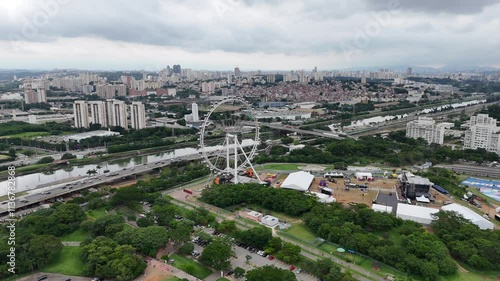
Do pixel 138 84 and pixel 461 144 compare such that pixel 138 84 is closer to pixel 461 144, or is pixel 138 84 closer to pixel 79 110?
pixel 79 110

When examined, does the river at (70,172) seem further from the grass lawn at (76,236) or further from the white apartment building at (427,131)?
the white apartment building at (427,131)

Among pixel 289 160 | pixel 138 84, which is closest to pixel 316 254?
pixel 289 160

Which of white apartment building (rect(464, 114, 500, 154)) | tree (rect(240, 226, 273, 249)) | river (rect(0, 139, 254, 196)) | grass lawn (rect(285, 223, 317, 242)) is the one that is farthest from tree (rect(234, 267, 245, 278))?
white apartment building (rect(464, 114, 500, 154))

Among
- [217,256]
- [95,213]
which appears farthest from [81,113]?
[217,256]

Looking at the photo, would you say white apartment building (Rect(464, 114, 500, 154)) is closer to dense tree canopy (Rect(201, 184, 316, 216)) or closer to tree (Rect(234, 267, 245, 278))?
dense tree canopy (Rect(201, 184, 316, 216))

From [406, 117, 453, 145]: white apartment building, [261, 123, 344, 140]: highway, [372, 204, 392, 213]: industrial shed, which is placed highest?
[406, 117, 453, 145]: white apartment building

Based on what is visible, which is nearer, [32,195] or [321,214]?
[321,214]

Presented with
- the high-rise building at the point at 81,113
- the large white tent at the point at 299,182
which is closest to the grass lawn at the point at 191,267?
the large white tent at the point at 299,182
